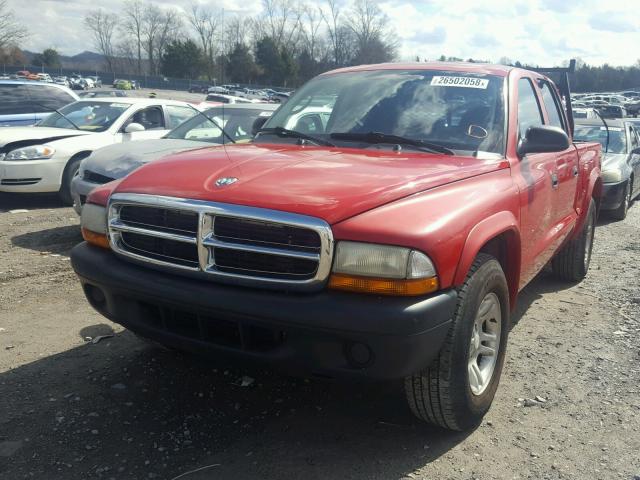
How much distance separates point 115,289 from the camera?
9.43ft

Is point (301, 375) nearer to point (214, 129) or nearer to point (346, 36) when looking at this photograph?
point (214, 129)

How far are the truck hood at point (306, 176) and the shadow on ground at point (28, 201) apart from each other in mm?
6194

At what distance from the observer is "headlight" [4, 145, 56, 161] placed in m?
8.30

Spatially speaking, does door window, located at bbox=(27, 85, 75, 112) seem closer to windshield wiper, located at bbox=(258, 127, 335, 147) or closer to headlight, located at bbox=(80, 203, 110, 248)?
windshield wiper, located at bbox=(258, 127, 335, 147)

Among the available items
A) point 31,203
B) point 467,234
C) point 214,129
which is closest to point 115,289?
point 467,234

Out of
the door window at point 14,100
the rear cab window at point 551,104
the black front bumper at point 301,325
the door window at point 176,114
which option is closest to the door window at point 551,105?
the rear cab window at point 551,104

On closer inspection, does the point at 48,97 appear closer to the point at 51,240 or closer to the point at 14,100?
the point at 14,100

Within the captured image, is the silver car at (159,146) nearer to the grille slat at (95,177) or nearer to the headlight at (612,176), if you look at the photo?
the grille slat at (95,177)

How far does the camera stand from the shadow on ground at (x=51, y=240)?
21.0 ft

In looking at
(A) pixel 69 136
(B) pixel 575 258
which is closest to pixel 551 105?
(B) pixel 575 258

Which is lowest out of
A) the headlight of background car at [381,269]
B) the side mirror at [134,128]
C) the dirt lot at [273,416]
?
the dirt lot at [273,416]

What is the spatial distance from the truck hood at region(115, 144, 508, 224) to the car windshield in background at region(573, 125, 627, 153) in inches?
323

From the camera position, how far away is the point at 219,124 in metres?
7.64

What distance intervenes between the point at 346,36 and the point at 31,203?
78211 mm
